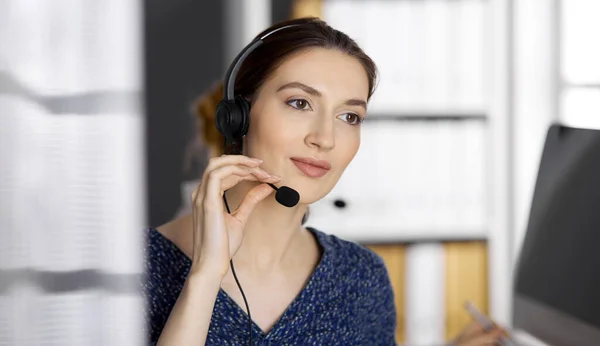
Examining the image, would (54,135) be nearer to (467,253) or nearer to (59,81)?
(59,81)

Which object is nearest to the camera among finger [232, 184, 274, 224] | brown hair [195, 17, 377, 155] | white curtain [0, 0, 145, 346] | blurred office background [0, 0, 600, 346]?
white curtain [0, 0, 145, 346]

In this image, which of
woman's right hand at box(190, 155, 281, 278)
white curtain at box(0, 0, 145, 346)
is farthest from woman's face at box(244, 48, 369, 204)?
white curtain at box(0, 0, 145, 346)

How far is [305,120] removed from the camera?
108 cm

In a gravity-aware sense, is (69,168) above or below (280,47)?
below

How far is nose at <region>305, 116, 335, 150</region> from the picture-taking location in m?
1.07

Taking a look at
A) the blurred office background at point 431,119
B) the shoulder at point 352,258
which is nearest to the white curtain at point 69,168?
the shoulder at point 352,258

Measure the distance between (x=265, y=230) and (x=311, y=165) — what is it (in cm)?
18

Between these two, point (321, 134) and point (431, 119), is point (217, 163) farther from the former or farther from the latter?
point (431, 119)

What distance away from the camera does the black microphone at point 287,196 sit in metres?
1.00

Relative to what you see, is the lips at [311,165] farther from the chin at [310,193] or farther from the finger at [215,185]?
the finger at [215,185]

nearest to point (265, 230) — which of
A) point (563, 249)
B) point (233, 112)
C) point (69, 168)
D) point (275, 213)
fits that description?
point (275, 213)

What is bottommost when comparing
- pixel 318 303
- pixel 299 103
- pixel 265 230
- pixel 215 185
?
pixel 318 303

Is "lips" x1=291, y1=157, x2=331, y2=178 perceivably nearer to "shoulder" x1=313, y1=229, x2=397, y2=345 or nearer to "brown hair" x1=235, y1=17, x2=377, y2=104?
"brown hair" x1=235, y1=17, x2=377, y2=104

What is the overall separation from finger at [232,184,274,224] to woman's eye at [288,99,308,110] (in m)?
0.14
